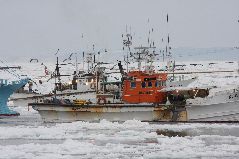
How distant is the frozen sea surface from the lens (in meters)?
21.6

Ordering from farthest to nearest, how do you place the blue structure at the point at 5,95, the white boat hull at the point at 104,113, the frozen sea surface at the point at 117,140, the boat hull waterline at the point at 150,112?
the blue structure at the point at 5,95 → the white boat hull at the point at 104,113 → the boat hull waterline at the point at 150,112 → the frozen sea surface at the point at 117,140

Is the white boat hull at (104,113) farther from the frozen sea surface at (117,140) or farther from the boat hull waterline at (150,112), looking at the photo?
the frozen sea surface at (117,140)

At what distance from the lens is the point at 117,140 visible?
25781mm

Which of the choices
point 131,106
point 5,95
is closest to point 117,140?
point 131,106

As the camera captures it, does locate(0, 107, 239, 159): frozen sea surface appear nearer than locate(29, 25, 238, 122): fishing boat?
Yes

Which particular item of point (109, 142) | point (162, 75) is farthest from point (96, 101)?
point (109, 142)

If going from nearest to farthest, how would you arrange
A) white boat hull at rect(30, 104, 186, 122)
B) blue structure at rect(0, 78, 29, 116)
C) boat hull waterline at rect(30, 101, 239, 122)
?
boat hull waterline at rect(30, 101, 239, 122) → white boat hull at rect(30, 104, 186, 122) → blue structure at rect(0, 78, 29, 116)

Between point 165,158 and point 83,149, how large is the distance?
4064mm

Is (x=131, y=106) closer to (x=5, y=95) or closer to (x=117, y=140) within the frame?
(x=117, y=140)

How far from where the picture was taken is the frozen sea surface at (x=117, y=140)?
70.8 feet

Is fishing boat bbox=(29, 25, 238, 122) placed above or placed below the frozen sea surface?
above

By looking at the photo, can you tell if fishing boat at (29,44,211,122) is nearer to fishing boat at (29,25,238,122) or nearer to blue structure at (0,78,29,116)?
fishing boat at (29,25,238,122)

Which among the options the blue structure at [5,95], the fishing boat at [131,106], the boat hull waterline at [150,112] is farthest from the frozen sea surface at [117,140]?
the blue structure at [5,95]

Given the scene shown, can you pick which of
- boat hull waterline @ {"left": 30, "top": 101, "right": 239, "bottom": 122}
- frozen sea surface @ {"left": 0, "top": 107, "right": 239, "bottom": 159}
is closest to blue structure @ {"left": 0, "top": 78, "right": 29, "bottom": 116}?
frozen sea surface @ {"left": 0, "top": 107, "right": 239, "bottom": 159}
